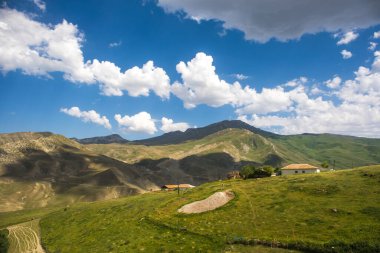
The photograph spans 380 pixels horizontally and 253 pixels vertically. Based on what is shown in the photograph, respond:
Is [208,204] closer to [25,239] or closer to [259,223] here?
[259,223]

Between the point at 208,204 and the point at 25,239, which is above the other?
the point at 208,204

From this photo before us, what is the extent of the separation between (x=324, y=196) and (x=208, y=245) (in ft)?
97.1

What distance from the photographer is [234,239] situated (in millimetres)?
46688

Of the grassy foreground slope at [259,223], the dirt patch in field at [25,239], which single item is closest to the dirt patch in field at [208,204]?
the grassy foreground slope at [259,223]

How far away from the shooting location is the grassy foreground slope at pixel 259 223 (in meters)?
44.1

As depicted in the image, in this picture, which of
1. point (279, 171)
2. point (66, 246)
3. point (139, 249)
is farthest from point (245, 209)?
point (279, 171)

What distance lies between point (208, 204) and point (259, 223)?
56.5 ft

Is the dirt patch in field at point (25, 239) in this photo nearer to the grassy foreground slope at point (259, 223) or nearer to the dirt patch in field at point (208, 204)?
the grassy foreground slope at point (259, 223)

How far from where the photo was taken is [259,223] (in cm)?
5328

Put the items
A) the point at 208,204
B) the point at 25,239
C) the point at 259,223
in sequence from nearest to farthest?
the point at 259,223 < the point at 208,204 < the point at 25,239

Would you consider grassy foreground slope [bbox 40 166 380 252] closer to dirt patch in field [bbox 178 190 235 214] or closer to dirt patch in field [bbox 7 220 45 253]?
dirt patch in field [bbox 178 190 235 214]

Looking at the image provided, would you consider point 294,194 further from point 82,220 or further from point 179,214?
point 82,220

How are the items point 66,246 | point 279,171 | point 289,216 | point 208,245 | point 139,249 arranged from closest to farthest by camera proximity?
1. point 208,245
2. point 139,249
3. point 289,216
4. point 66,246
5. point 279,171

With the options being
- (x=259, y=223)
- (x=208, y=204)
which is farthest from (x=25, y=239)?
(x=259, y=223)
